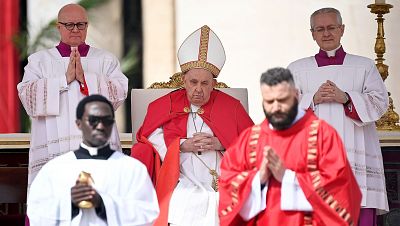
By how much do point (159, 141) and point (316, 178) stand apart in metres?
2.29

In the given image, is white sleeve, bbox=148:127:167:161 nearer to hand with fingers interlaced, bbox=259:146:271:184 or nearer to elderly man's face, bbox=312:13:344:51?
elderly man's face, bbox=312:13:344:51

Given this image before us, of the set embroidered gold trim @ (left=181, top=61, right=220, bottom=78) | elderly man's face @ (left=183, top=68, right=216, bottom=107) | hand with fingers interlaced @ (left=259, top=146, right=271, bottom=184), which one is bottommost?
hand with fingers interlaced @ (left=259, top=146, right=271, bottom=184)

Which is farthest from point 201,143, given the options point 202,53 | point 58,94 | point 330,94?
point 58,94

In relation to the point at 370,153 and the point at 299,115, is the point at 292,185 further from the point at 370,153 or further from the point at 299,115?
the point at 370,153

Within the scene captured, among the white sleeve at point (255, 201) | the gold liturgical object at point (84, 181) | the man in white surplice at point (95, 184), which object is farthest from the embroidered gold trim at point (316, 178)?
the gold liturgical object at point (84, 181)

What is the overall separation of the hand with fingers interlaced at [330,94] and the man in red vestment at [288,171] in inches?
76.4

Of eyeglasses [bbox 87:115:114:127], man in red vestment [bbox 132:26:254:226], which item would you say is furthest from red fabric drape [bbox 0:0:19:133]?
eyeglasses [bbox 87:115:114:127]

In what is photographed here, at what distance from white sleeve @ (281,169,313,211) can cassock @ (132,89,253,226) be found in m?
1.75

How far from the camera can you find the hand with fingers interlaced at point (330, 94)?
884cm

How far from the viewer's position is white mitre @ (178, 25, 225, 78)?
8.80m

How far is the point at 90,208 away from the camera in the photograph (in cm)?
677

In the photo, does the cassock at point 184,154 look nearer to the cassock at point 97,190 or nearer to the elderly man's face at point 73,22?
the elderly man's face at point 73,22

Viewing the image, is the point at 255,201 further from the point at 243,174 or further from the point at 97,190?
the point at 97,190

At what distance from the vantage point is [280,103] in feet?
21.8
